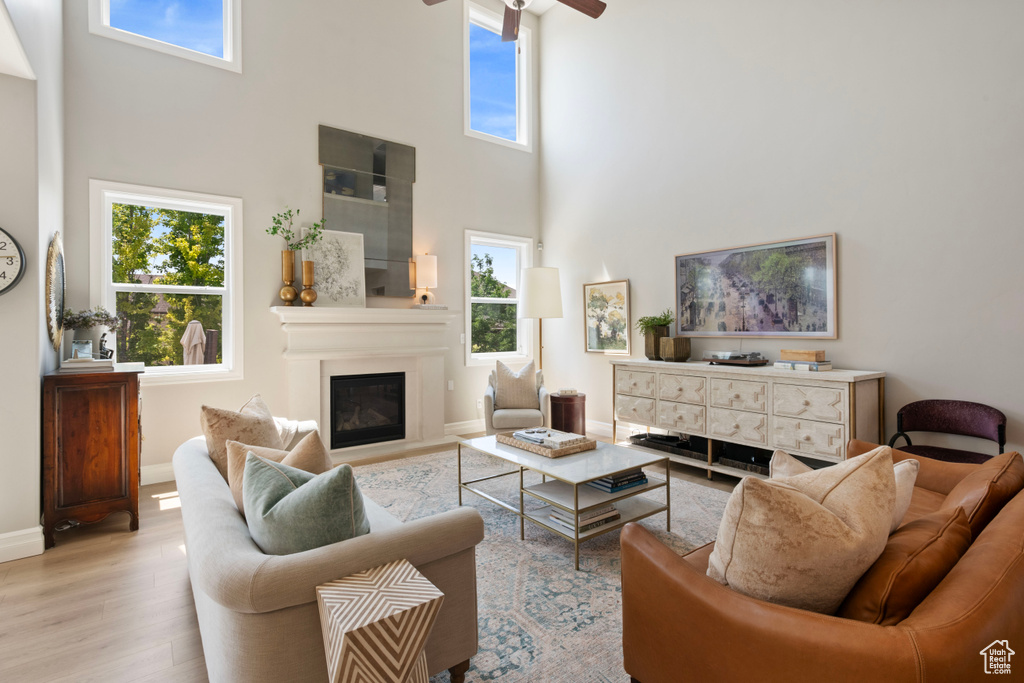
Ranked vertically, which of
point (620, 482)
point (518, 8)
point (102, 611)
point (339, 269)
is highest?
point (518, 8)

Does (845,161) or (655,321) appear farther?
(655,321)

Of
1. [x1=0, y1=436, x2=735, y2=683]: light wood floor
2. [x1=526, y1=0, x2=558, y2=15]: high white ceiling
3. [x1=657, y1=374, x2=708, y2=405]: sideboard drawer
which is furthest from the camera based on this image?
[x1=526, y1=0, x2=558, y2=15]: high white ceiling

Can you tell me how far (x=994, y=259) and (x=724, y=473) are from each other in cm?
221

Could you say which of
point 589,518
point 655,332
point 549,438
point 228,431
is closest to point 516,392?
point 655,332

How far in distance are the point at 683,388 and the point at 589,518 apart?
195 cm

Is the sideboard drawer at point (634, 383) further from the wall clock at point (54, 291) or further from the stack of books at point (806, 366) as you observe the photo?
the wall clock at point (54, 291)

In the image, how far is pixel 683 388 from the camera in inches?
167

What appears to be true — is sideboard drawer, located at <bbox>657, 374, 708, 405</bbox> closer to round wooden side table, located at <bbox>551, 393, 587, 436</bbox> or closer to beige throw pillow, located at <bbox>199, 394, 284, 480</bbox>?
round wooden side table, located at <bbox>551, 393, 587, 436</bbox>

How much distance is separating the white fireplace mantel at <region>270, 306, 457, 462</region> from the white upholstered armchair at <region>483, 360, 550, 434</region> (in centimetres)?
78

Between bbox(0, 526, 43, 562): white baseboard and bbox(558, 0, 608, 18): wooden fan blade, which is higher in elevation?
bbox(558, 0, 608, 18): wooden fan blade

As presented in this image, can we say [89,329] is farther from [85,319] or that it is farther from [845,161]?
[845,161]

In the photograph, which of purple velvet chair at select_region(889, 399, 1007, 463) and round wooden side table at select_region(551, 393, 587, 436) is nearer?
purple velvet chair at select_region(889, 399, 1007, 463)

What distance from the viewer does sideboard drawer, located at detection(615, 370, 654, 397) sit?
4.53 m

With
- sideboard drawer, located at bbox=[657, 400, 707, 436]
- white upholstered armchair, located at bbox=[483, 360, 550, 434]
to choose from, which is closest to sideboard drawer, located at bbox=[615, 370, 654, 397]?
sideboard drawer, located at bbox=[657, 400, 707, 436]
